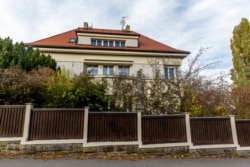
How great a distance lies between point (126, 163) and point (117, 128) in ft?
5.93

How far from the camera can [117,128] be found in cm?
846

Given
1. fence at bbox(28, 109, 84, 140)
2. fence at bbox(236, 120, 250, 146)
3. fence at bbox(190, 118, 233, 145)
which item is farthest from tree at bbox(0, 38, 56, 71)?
fence at bbox(236, 120, 250, 146)

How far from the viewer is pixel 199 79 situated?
1231cm

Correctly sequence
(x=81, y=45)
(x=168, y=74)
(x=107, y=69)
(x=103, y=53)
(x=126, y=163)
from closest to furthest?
(x=126, y=163), (x=168, y=74), (x=103, y=53), (x=81, y=45), (x=107, y=69)

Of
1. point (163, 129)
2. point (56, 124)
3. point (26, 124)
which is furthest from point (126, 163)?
point (26, 124)

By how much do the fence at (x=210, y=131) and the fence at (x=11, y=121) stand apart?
812 cm

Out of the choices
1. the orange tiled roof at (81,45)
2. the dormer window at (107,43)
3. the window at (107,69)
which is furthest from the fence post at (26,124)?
the dormer window at (107,43)

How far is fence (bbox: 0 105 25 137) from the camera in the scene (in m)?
7.68

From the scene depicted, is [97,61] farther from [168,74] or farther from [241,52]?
[241,52]

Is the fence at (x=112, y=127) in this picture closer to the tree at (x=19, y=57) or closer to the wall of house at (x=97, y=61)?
the tree at (x=19, y=57)

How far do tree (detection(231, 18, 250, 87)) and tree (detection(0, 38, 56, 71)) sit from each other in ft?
61.6

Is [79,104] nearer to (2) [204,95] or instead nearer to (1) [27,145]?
(1) [27,145]

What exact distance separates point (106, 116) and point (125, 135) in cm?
128

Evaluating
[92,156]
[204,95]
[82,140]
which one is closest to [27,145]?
[82,140]
